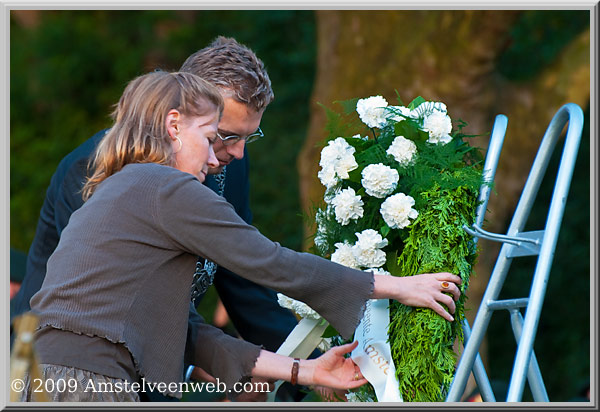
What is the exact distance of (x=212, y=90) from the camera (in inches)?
91.7

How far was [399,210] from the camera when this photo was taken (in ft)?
7.32

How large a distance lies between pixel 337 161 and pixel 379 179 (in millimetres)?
195

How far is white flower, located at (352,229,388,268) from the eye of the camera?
7.41 ft

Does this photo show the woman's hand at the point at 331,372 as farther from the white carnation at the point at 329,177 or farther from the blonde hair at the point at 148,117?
the blonde hair at the point at 148,117

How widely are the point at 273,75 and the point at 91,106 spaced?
184 cm

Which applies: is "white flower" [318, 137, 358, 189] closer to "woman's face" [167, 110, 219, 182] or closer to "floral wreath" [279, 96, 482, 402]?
"floral wreath" [279, 96, 482, 402]

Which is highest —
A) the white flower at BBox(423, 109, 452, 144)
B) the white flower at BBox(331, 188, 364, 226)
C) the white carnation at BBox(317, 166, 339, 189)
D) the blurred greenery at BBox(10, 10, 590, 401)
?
the white flower at BBox(423, 109, 452, 144)

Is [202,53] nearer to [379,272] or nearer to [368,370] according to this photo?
[379,272]

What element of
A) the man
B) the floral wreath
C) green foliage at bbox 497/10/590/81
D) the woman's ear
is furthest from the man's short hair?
green foliage at bbox 497/10/590/81

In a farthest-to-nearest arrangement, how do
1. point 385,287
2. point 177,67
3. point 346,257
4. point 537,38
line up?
1. point 177,67
2. point 537,38
3. point 346,257
4. point 385,287

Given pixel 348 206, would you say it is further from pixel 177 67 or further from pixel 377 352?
pixel 177 67

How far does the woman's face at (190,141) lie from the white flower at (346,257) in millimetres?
461

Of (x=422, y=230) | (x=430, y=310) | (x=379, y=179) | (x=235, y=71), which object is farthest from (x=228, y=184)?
(x=430, y=310)

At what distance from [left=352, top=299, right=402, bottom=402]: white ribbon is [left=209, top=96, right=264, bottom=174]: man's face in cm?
79
